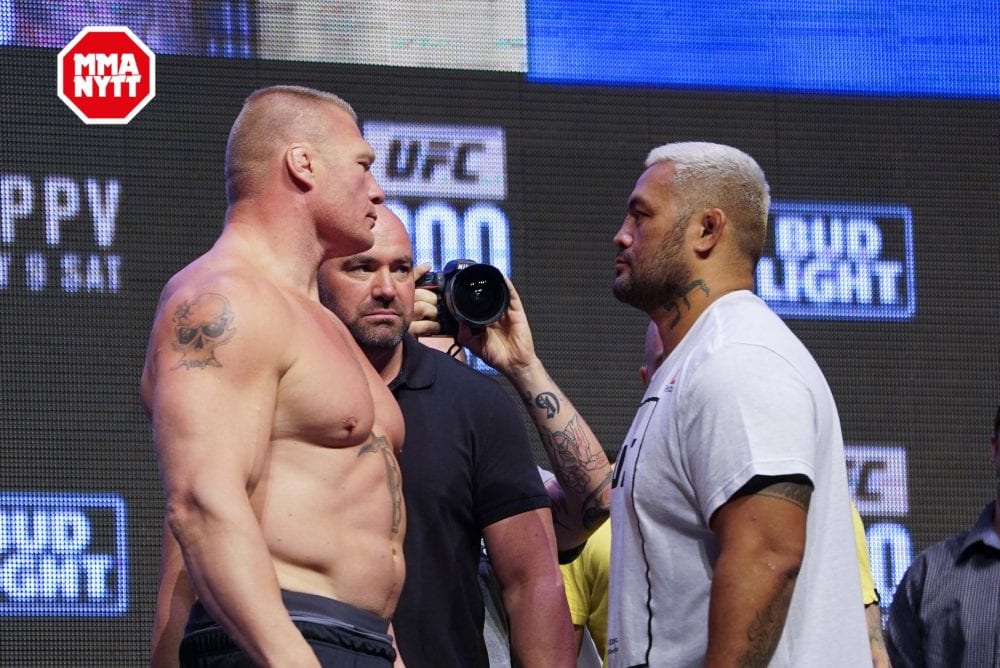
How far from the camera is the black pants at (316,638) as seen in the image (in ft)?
4.80

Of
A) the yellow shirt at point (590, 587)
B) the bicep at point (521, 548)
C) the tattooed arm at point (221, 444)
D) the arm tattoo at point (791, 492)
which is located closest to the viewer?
the tattooed arm at point (221, 444)

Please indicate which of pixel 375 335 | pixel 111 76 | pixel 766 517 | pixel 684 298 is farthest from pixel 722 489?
pixel 111 76

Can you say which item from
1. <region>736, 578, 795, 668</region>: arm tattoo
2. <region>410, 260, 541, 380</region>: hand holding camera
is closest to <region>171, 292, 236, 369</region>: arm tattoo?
<region>736, 578, 795, 668</region>: arm tattoo

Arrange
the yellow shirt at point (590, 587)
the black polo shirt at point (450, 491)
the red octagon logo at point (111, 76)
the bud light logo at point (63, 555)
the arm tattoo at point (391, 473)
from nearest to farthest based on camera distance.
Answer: the arm tattoo at point (391, 473), the black polo shirt at point (450, 491), the yellow shirt at point (590, 587), the bud light logo at point (63, 555), the red octagon logo at point (111, 76)

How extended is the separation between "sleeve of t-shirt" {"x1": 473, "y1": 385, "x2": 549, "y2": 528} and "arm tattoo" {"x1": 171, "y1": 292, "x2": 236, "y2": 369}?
66 centimetres

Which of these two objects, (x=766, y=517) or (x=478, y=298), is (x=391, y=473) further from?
(x=478, y=298)

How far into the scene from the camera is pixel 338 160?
5.62 ft

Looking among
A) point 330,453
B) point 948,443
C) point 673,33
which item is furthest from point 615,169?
point 330,453

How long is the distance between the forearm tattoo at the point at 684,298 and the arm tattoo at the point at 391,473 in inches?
15.0

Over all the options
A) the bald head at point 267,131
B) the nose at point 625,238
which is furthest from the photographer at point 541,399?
the bald head at point 267,131

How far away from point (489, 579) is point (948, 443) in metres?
1.30

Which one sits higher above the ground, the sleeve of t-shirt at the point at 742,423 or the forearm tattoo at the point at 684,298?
the forearm tattoo at the point at 684,298

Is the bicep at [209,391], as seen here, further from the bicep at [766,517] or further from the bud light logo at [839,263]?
the bud light logo at [839,263]

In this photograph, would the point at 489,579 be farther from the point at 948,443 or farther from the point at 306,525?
the point at 948,443
